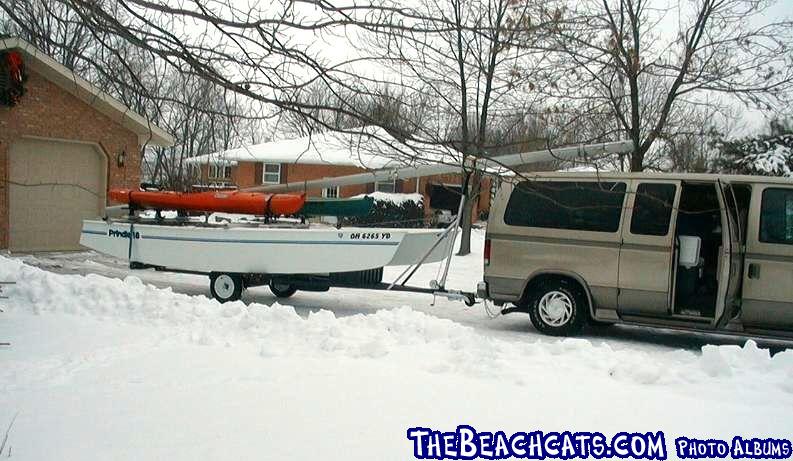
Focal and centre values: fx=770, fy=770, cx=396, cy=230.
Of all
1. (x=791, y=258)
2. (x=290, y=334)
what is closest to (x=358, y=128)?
(x=290, y=334)

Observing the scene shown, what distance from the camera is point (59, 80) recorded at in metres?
16.0

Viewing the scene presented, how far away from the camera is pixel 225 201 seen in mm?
11930

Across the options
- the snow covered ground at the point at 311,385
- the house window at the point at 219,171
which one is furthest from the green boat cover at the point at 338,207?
the snow covered ground at the point at 311,385

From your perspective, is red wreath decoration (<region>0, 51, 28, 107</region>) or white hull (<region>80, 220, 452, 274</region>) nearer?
white hull (<region>80, 220, 452, 274</region>)

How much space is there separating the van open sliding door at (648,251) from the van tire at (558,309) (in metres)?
0.51

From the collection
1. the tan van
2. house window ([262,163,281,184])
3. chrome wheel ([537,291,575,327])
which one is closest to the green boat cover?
the tan van

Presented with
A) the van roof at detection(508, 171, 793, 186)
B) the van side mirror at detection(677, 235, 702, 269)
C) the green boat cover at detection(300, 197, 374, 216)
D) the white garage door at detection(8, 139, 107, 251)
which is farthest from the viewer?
the white garage door at detection(8, 139, 107, 251)

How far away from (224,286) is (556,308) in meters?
4.96

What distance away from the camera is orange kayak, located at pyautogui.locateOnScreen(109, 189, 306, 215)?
11797 millimetres

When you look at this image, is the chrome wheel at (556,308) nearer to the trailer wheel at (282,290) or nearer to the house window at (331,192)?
the trailer wheel at (282,290)

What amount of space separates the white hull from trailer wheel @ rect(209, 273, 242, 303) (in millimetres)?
133

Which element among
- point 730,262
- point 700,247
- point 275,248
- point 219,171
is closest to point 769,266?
point 730,262

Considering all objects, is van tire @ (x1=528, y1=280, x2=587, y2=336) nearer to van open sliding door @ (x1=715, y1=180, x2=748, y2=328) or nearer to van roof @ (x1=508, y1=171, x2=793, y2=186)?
van roof @ (x1=508, y1=171, x2=793, y2=186)

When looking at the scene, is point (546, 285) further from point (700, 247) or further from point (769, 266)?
point (769, 266)
